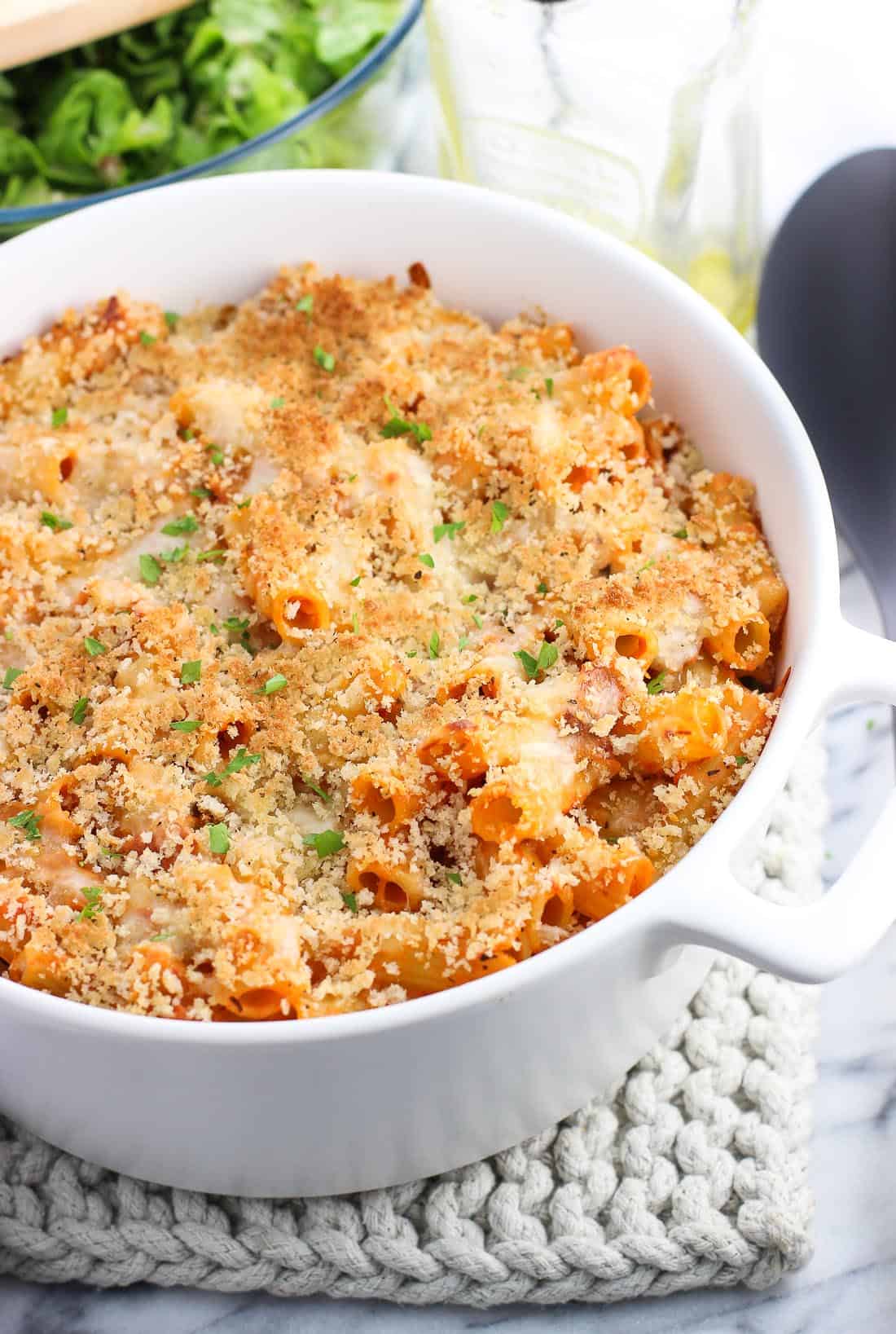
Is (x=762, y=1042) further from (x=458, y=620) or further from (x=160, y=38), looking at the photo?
(x=160, y=38)

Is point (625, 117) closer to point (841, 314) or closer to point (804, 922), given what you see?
point (841, 314)

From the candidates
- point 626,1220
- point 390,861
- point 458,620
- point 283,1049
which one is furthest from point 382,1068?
point 458,620

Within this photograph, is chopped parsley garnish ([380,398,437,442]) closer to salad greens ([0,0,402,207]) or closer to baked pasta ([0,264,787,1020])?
baked pasta ([0,264,787,1020])

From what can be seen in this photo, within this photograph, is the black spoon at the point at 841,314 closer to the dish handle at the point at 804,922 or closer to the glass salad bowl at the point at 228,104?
the glass salad bowl at the point at 228,104

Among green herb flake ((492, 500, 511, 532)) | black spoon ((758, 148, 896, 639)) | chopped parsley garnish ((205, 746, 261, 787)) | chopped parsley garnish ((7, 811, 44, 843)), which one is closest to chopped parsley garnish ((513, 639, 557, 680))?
green herb flake ((492, 500, 511, 532))

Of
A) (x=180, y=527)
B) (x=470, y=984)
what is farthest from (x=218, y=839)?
(x=180, y=527)

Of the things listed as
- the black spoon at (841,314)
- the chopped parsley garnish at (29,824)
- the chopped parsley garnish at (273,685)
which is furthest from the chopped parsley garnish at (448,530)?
the black spoon at (841,314)
